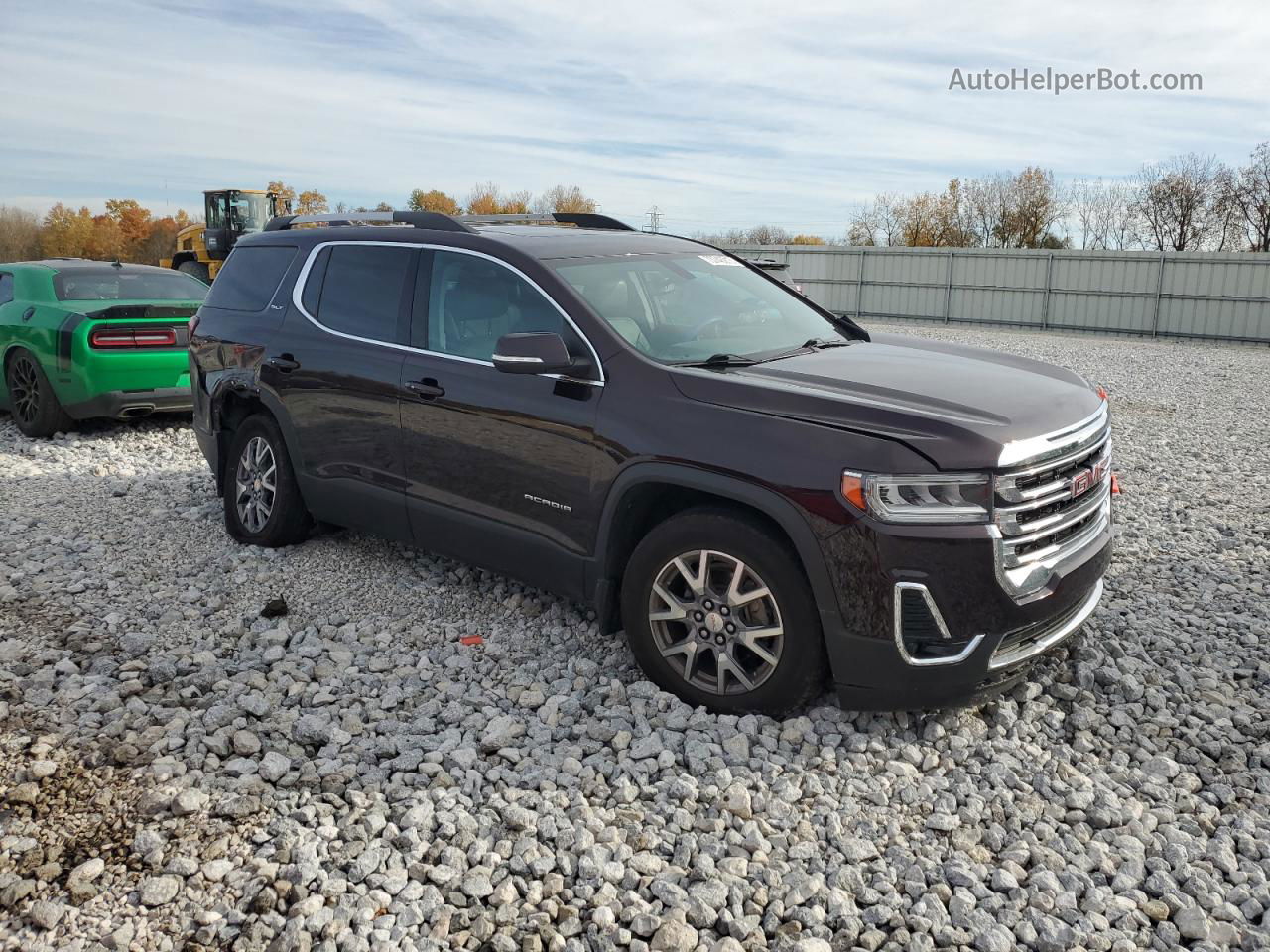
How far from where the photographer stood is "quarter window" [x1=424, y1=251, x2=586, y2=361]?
4.56m

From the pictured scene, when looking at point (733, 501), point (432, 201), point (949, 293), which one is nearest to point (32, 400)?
point (733, 501)

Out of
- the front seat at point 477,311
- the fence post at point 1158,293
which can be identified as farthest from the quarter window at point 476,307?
the fence post at point 1158,293

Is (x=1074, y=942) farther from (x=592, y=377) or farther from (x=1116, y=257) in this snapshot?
(x=1116, y=257)

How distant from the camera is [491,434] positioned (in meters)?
4.62

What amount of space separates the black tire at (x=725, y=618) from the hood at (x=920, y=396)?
473 mm

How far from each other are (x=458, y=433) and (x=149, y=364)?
18.9 ft

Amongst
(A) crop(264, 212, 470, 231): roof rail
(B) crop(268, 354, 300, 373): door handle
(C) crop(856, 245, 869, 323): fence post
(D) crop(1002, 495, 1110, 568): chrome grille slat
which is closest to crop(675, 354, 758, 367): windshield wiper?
(D) crop(1002, 495, 1110, 568): chrome grille slat

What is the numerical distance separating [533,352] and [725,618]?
51.2 inches

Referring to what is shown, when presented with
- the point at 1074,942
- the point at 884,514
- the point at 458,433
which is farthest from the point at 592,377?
the point at 1074,942

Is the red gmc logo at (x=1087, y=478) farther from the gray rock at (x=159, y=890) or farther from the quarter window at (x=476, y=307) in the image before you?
the gray rock at (x=159, y=890)

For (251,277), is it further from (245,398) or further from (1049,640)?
(1049,640)

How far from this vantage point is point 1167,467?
8.74 metres

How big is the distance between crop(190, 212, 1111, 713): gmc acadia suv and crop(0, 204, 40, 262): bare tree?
6355 centimetres

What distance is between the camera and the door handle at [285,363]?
5.64 meters
